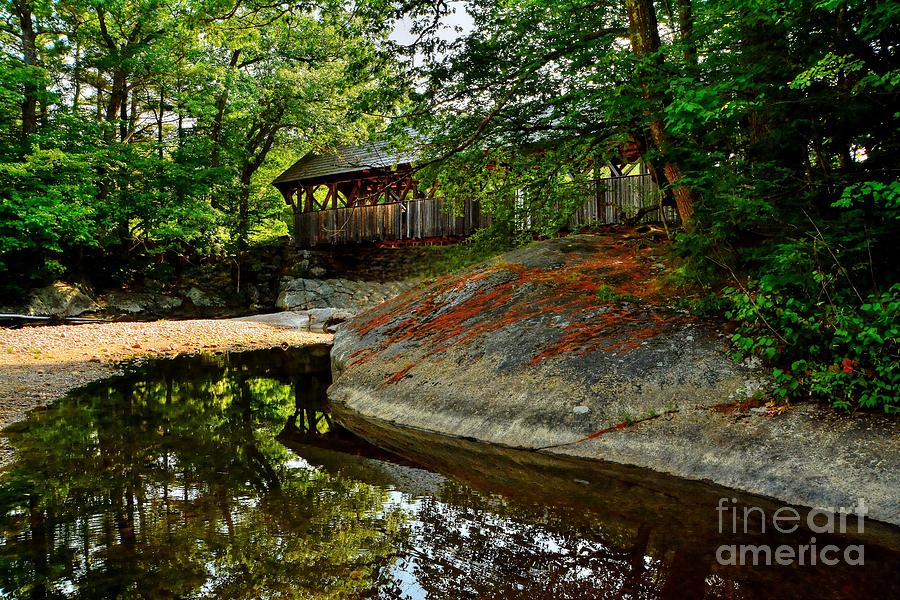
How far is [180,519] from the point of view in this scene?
362cm

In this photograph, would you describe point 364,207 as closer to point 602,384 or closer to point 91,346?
point 91,346

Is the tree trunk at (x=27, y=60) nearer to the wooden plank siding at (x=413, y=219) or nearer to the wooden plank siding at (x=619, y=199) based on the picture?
the wooden plank siding at (x=413, y=219)

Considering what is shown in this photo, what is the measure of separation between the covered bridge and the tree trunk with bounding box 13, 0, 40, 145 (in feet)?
30.8

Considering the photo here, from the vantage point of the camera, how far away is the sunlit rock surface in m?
3.99

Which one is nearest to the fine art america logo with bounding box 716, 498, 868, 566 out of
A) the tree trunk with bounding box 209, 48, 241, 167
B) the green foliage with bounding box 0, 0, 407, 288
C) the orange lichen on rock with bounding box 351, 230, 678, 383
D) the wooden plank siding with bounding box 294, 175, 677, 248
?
the orange lichen on rock with bounding box 351, 230, 678, 383

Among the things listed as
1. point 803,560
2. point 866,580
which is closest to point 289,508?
point 803,560

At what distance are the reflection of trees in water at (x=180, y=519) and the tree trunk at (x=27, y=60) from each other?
18.0 metres

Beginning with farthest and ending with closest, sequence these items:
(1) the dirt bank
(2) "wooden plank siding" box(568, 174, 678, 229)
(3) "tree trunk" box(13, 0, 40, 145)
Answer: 1. (3) "tree trunk" box(13, 0, 40, 145)
2. (2) "wooden plank siding" box(568, 174, 678, 229)
3. (1) the dirt bank

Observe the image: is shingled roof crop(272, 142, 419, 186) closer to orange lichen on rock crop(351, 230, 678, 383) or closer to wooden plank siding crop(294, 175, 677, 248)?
wooden plank siding crop(294, 175, 677, 248)

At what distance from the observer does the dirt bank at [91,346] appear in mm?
8258

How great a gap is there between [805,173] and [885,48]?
1.15 meters

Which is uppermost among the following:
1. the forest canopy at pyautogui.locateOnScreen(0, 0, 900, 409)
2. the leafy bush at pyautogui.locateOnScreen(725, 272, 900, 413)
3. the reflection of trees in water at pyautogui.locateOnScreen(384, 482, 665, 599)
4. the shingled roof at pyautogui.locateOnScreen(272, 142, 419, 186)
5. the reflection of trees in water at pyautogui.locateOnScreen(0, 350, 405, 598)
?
the shingled roof at pyautogui.locateOnScreen(272, 142, 419, 186)

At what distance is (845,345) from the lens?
4.46 m

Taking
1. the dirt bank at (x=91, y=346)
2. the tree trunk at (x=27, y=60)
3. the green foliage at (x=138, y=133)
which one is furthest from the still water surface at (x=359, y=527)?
the tree trunk at (x=27, y=60)
